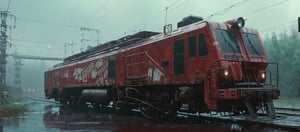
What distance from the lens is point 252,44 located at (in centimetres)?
1184

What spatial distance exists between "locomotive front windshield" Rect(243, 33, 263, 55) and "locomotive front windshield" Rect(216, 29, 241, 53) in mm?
555

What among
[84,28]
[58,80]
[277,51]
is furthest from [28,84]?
[58,80]

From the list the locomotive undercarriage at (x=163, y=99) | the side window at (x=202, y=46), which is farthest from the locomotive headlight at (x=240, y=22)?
the locomotive undercarriage at (x=163, y=99)

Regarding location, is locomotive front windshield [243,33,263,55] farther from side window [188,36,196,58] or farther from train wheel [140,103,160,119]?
train wheel [140,103,160,119]

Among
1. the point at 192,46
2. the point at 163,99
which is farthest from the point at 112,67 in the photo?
the point at 192,46

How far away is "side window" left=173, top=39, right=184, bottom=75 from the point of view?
A: 11.9m

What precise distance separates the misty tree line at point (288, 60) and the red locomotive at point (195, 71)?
3431 cm

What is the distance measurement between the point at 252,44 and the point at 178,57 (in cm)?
262

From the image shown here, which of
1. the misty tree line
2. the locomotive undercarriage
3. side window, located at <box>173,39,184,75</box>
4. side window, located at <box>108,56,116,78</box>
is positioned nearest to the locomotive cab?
the locomotive undercarriage

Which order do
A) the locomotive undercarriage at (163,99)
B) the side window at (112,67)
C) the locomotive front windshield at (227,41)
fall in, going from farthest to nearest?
the side window at (112,67)
the locomotive undercarriage at (163,99)
the locomotive front windshield at (227,41)

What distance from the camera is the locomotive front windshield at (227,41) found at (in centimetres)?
1089

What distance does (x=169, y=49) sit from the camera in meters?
12.5

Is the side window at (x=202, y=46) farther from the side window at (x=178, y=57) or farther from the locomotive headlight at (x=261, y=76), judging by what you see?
the locomotive headlight at (x=261, y=76)

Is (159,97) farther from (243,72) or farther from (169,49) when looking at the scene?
(243,72)
